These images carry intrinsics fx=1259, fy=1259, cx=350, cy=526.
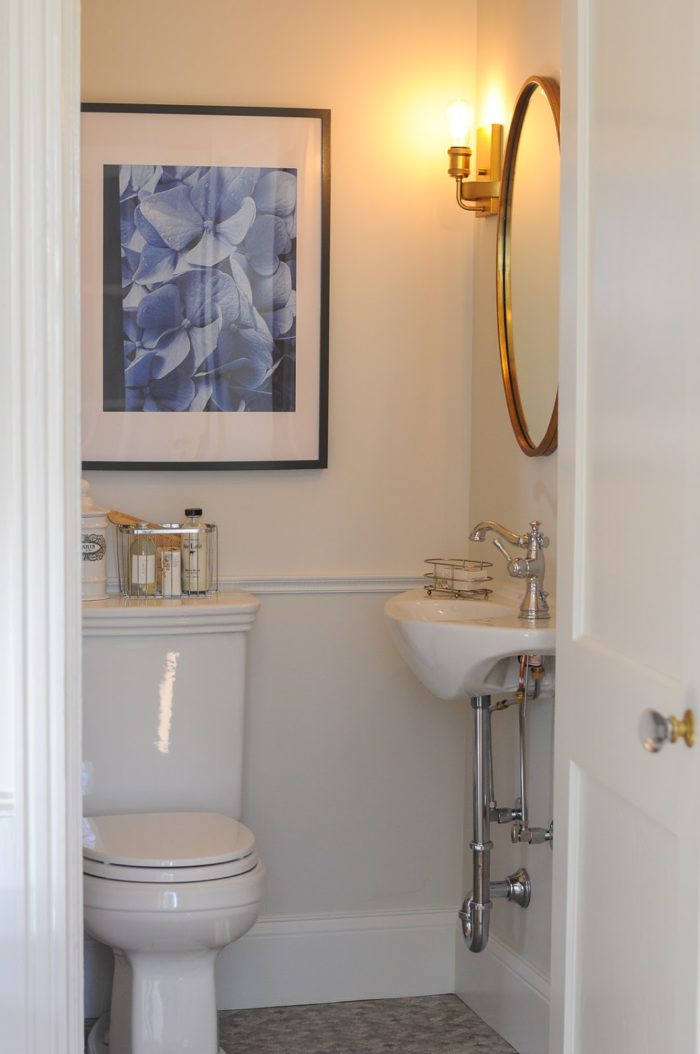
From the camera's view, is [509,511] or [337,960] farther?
[337,960]

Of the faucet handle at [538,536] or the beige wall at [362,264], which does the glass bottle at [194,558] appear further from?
the faucet handle at [538,536]

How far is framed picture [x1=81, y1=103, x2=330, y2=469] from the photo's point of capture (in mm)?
2982

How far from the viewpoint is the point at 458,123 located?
2.93 meters

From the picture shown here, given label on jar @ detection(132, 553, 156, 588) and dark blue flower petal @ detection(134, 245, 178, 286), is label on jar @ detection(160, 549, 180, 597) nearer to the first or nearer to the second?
label on jar @ detection(132, 553, 156, 588)

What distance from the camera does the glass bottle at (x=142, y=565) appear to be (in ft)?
9.52

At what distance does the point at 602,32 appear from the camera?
184cm

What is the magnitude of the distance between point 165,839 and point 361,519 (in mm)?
965

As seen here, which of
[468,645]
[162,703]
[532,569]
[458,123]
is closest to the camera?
[468,645]

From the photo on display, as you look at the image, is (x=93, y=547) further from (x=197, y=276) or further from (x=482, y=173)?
(x=482, y=173)

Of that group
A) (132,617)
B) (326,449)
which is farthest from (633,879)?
(326,449)

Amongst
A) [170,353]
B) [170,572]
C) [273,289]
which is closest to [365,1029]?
[170,572]

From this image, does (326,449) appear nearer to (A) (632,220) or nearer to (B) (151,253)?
(B) (151,253)

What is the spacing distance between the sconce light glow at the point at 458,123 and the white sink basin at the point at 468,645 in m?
1.10

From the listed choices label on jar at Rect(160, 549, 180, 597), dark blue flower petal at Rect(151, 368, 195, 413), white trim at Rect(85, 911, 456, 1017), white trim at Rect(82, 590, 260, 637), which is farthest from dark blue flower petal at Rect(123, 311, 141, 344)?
white trim at Rect(85, 911, 456, 1017)
